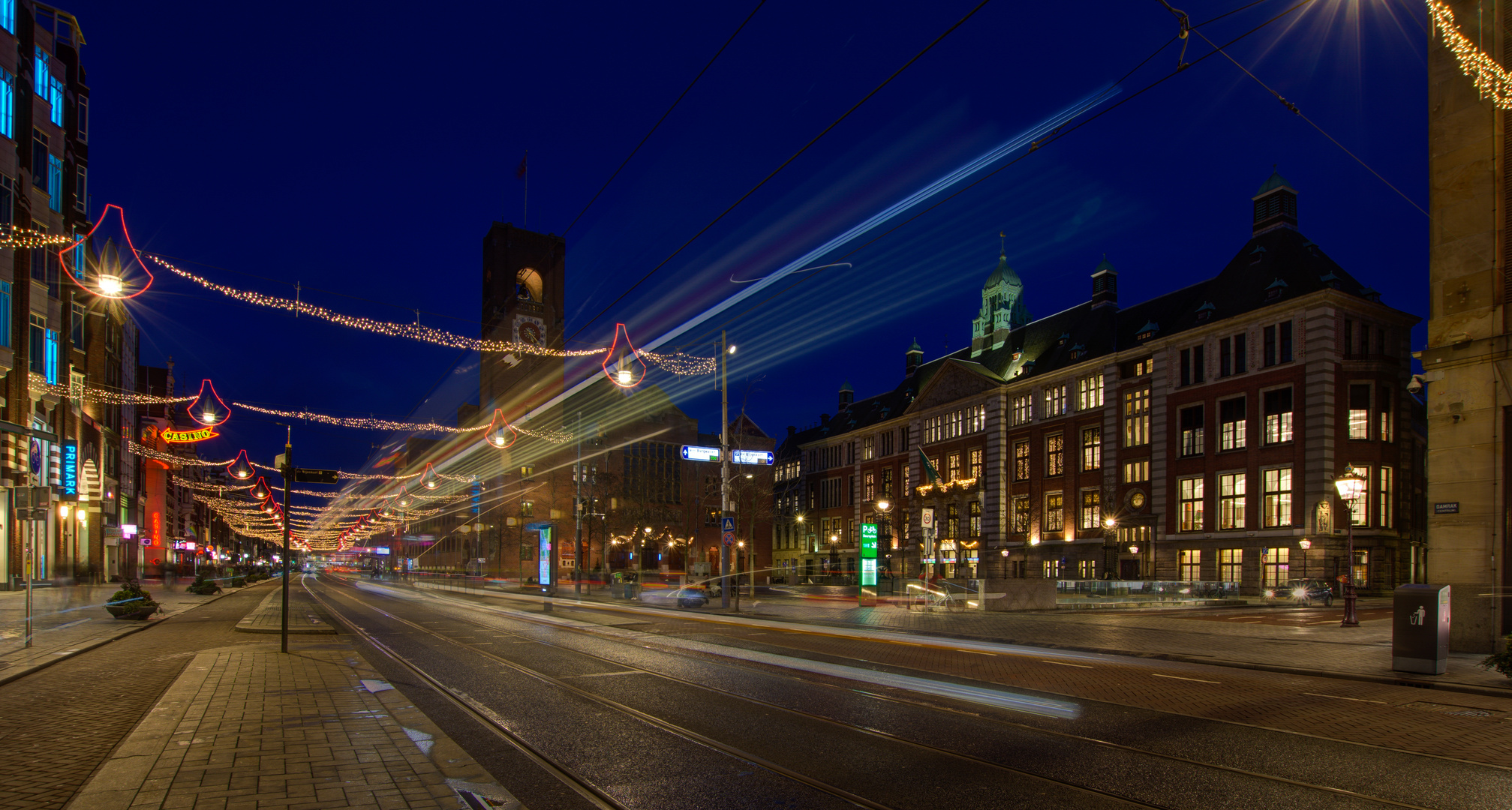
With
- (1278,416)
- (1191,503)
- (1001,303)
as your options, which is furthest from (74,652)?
(1001,303)

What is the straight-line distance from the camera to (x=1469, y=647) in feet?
53.8

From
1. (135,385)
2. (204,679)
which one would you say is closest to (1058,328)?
(204,679)

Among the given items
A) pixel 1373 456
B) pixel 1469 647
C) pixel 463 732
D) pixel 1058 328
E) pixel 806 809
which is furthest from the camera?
pixel 1058 328

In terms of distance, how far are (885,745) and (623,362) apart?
1549cm

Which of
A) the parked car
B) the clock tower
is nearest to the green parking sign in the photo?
the parked car

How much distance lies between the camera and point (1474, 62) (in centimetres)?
1490

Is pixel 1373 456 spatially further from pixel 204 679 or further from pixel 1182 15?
pixel 204 679

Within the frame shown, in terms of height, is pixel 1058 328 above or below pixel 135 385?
above

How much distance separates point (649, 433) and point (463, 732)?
8533 centimetres

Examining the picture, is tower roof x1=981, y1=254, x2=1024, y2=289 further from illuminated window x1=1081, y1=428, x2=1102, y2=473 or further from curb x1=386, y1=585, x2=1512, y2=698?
curb x1=386, y1=585, x2=1512, y2=698

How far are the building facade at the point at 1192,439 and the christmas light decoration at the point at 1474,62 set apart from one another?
45.4 feet

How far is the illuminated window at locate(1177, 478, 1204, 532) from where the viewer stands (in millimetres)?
45938

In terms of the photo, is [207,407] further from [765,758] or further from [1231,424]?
[1231,424]

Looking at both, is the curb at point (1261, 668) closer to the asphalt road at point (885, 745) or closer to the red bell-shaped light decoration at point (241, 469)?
the asphalt road at point (885, 745)
